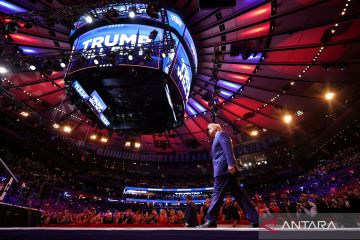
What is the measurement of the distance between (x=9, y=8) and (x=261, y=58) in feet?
45.8

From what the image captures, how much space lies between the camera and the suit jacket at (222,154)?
4.69 metres

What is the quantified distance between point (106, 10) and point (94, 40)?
158 centimetres

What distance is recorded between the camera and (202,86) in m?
16.2

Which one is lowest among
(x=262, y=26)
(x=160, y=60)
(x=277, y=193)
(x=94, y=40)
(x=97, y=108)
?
(x=277, y=193)

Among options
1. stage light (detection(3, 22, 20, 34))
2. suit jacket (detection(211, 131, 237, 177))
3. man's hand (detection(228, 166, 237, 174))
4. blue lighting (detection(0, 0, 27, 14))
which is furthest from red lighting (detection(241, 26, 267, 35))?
blue lighting (detection(0, 0, 27, 14))

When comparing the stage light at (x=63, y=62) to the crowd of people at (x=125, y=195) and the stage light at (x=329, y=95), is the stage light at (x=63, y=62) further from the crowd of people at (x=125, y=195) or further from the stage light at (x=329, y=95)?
the stage light at (x=329, y=95)

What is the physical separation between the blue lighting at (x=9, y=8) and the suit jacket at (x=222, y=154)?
12483 mm

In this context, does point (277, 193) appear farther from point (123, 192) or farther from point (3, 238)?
point (3, 238)

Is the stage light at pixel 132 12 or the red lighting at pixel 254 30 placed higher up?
the red lighting at pixel 254 30

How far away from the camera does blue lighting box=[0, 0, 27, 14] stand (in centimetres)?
1100

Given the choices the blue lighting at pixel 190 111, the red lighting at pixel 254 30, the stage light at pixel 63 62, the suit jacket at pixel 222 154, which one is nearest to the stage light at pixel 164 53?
the red lighting at pixel 254 30

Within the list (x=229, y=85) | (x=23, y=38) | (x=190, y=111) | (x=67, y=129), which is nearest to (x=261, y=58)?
(x=229, y=85)

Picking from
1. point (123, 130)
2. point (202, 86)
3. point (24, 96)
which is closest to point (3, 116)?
point (24, 96)

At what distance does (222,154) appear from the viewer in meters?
5.00
